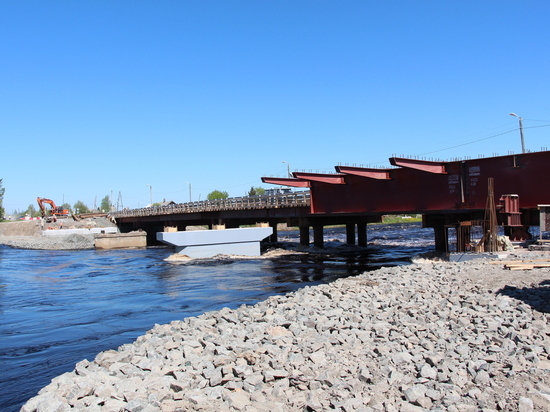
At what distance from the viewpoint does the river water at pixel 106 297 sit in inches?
451

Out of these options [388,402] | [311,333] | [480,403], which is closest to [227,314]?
[311,333]

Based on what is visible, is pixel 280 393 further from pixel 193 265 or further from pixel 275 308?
pixel 193 265

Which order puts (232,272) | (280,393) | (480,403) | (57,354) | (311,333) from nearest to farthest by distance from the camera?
A: (480,403) → (280,393) → (311,333) → (57,354) → (232,272)

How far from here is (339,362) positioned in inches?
324

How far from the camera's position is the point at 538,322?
31.5 feet

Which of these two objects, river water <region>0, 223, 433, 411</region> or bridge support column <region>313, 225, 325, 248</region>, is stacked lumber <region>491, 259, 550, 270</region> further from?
bridge support column <region>313, 225, 325, 248</region>

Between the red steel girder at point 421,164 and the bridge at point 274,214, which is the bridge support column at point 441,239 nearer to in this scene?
the red steel girder at point 421,164

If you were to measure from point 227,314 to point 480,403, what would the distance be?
7.05 m

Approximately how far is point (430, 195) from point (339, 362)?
931 inches

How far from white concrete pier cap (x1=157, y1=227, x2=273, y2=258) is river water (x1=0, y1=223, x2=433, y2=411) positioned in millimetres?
2666

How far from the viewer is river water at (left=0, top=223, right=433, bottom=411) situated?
37.6ft

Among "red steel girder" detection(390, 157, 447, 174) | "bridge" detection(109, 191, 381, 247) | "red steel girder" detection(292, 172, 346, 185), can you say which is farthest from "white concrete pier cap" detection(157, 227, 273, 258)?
"red steel girder" detection(390, 157, 447, 174)

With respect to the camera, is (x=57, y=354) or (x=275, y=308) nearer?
(x=57, y=354)

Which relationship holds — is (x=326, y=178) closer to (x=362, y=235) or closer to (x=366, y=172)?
(x=366, y=172)
